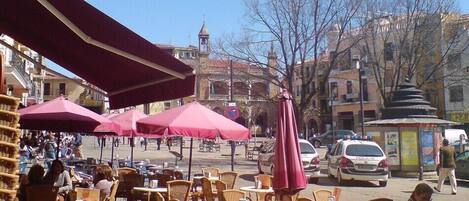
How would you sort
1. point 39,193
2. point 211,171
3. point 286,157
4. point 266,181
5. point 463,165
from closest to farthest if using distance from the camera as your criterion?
point 39,193
point 286,157
point 266,181
point 211,171
point 463,165

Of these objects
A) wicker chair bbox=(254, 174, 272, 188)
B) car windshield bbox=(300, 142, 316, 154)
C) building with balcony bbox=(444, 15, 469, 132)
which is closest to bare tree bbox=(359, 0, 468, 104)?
building with balcony bbox=(444, 15, 469, 132)

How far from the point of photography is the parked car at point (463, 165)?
767 inches

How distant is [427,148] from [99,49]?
20.5 m

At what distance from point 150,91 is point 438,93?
52.7 m

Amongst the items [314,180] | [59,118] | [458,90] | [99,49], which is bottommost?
[314,180]

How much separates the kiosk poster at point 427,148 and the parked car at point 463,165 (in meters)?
2.35

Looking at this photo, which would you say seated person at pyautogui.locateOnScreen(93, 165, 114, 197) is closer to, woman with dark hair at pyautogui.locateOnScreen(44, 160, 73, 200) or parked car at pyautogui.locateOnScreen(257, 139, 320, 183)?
woman with dark hair at pyautogui.locateOnScreen(44, 160, 73, 200)

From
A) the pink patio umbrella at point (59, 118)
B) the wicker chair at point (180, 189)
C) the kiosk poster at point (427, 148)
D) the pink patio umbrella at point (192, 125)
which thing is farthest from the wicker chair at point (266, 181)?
the kiosk poster at point (427, 148)

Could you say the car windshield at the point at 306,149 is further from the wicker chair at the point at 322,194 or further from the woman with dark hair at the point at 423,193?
the woman with dark hair at the point at 423,193

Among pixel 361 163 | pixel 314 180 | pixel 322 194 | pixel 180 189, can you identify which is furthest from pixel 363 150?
pixel 322 194

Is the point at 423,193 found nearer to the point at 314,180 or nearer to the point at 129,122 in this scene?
the point at 129,122

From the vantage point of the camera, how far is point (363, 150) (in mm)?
19469

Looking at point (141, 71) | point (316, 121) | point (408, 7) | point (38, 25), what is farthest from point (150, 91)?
point (316, 121)

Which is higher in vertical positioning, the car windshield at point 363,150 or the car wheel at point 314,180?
the car windshield at point 363,150
